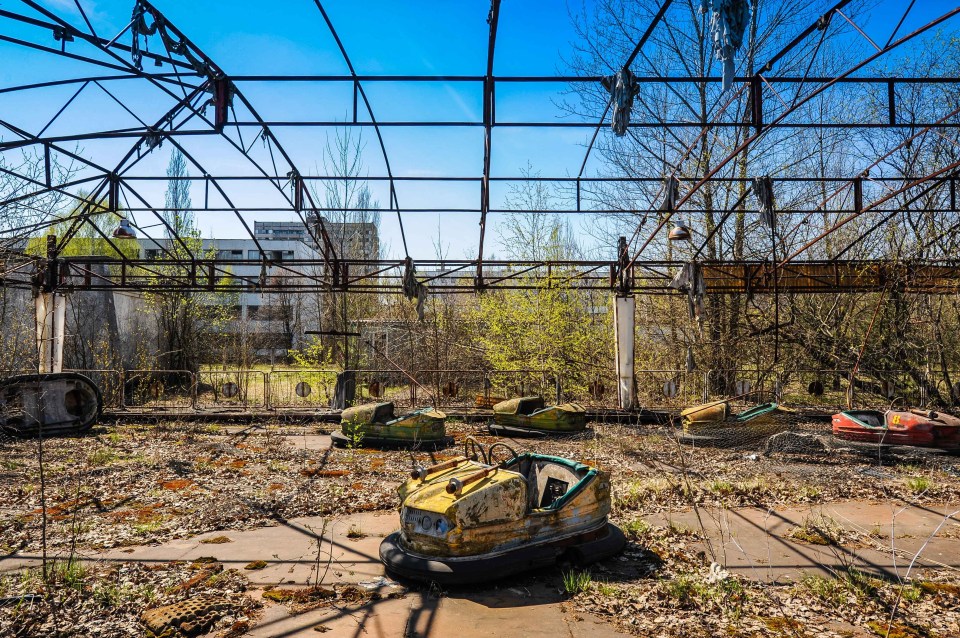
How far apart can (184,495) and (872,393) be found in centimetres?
1920

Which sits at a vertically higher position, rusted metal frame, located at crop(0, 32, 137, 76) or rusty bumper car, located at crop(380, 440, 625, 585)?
rusted metal frame, located at crop(0, 32, 137, 76)

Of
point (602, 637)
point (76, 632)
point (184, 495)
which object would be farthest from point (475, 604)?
point (184, 495)

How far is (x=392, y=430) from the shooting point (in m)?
12.1

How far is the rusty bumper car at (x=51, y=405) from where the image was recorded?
42.4 feet

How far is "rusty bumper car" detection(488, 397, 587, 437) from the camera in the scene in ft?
44.5

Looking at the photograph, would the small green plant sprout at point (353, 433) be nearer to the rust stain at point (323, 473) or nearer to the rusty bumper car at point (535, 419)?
the rust stain at point (323, 473)

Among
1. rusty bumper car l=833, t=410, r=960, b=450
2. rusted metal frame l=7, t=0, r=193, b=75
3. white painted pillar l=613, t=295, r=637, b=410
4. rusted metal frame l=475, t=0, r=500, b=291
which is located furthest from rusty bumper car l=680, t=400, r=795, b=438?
rusted metal frame l=7, t=0, r=193, b=75

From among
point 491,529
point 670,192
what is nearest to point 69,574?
point 491,529

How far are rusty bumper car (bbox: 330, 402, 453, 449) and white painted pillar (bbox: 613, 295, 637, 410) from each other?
4.59m

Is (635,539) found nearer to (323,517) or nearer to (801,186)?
(323,517)

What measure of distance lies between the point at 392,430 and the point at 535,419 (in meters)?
3.38

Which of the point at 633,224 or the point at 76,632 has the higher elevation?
the point at 633,224

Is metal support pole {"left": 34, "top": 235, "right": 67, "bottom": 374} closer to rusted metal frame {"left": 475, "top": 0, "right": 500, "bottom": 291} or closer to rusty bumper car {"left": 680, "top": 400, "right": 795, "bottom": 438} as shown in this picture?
rusted metal frame {"left": 475, "top": 0, "right": 500, "bottom": 291}

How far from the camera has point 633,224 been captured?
20.7 metres
